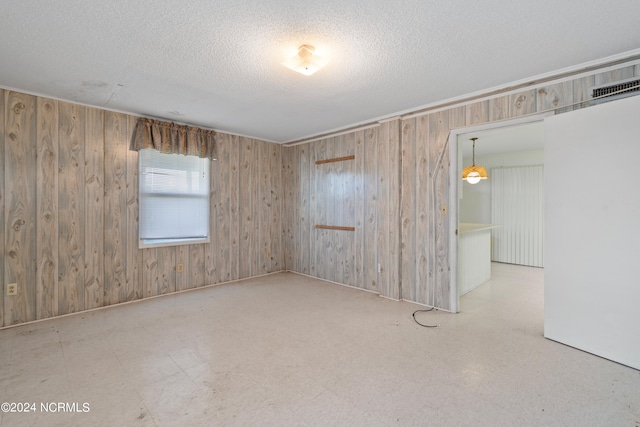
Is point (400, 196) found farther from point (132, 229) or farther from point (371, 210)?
point (132, 229)

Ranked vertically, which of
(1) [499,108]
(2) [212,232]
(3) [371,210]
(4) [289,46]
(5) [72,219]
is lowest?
(2) [212,232]

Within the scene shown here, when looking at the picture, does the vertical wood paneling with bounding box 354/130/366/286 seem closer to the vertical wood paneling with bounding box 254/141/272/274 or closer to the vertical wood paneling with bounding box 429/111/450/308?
the vertical wood paneling with bounding box 429/111/450/308

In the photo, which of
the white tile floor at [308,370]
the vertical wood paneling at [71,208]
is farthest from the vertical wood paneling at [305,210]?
the vertical wood paneling at [71,208]

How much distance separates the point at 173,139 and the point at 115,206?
1140mm

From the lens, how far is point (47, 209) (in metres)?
3.14

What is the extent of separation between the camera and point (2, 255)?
114 inches

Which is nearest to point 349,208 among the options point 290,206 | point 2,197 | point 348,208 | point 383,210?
point 348,208

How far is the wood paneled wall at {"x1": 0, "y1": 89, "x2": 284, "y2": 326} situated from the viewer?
9.73 feet

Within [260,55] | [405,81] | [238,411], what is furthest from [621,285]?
[260,55]

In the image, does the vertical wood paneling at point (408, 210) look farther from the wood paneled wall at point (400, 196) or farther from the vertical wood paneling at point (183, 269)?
the vertical wood paneling at point (183, 269)

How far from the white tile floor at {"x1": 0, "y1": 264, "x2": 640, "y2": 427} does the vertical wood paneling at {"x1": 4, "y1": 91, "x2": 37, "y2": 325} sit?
0.38 m

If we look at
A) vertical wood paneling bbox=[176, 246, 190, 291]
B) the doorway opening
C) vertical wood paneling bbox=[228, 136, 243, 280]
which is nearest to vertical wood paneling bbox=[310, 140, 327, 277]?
vertical wood paneling bbox=[228, 136, 243, 280]

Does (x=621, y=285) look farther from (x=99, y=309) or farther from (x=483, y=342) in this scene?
(x=99, y=309)

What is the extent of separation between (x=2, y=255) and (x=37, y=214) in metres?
0.48
